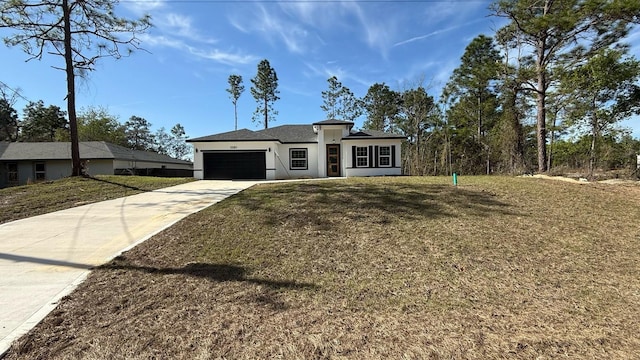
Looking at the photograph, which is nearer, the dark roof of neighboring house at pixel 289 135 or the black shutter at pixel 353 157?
the dark roof of neighboring house at pixel 289 135

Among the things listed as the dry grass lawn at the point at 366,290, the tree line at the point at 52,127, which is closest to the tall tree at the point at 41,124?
the tree line at the point at 52,127

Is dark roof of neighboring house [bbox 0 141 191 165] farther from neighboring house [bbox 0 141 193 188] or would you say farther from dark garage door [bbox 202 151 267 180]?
dark garage door [bbox 202 151 267 180]

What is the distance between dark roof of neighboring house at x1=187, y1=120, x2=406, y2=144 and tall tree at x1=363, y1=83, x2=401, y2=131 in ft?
59.6

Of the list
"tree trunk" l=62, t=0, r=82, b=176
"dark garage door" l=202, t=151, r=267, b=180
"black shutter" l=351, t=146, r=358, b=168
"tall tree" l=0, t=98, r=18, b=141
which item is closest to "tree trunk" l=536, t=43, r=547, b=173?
"black shutter" l=351, t=146, r=358, b=168

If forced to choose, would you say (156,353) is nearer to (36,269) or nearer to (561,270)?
(36,269)

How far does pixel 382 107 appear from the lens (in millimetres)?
39062

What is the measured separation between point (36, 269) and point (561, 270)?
766 cm

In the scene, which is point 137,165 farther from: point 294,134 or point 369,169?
point 369,169

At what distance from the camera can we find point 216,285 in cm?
402

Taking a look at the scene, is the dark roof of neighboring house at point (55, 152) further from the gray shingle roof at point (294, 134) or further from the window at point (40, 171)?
the gray shingle roof at point (294, 134)

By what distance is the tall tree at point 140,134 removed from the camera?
52.5m

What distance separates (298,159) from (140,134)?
4690 centimetres

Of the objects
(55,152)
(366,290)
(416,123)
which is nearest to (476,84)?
(416,123)

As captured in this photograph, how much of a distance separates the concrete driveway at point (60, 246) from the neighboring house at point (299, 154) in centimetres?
873
